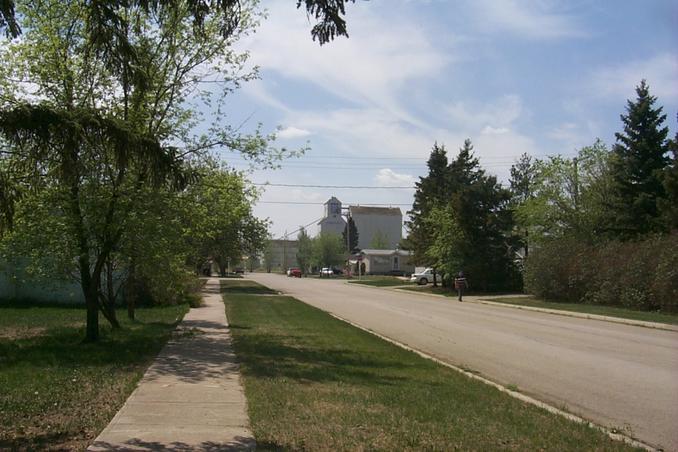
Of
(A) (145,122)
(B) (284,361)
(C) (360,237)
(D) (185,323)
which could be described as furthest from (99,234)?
(C) (360,237)

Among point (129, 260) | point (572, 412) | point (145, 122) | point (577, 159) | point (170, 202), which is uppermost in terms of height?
point (577, 159)

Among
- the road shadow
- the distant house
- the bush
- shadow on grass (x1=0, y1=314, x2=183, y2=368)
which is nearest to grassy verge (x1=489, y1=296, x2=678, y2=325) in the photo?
the bush

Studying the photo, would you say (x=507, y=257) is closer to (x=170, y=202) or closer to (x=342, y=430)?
(x=170, y=202)

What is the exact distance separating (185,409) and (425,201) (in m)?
48.6

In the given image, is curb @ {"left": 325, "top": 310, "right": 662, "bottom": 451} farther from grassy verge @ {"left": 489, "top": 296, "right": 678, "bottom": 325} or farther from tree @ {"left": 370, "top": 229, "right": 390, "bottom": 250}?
tree @ {"left": 370, "top": 229, "right": 390, "bottom": 250}

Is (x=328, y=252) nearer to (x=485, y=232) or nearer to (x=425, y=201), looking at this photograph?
(x=425, y=201)

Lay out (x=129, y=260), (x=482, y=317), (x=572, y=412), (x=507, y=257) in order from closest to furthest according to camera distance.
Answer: (x=572, y=412) → (x=129, y=260) → (x=482, y=317) → (x=507, y=257)

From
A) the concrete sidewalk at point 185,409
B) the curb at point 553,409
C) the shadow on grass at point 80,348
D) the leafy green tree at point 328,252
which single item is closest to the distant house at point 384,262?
the leafy green tree at point 328,252

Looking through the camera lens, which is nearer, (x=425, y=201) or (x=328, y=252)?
(x=425, y=201)

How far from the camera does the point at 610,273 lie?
28109 mm

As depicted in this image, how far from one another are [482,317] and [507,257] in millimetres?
19981

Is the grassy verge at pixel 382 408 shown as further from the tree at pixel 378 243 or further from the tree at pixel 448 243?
the tree at pixel 378 243

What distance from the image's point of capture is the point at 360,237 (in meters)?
155

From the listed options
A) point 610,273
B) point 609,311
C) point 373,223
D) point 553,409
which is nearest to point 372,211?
point 373,223
